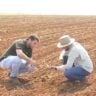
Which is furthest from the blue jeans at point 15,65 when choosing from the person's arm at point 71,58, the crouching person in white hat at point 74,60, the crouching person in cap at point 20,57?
the person's arm at point 71,58

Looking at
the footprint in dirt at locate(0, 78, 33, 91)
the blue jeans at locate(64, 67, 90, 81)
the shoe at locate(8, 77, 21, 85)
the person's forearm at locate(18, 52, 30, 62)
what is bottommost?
the footprint in dirt at locate(0, 78, 33, 91)

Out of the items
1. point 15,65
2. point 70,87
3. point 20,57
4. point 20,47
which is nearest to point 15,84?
point 15,65

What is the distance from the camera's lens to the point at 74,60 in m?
8.73

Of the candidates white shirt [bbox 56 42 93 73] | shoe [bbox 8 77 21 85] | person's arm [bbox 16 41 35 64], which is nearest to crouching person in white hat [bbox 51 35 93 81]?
white shirt [bbox 56 42 93 73]

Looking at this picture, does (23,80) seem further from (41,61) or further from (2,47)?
(2,47)

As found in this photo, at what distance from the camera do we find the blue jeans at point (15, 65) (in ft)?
29.6

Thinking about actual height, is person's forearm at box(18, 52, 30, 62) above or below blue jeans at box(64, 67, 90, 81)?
above

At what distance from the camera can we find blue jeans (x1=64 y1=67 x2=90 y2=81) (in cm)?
882

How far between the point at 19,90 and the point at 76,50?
1607 mm

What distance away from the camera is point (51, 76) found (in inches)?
386

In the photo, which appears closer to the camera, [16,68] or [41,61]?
[16,68]

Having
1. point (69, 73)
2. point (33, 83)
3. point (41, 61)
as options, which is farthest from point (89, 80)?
point (41, 61)

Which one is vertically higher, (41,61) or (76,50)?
(76,50)

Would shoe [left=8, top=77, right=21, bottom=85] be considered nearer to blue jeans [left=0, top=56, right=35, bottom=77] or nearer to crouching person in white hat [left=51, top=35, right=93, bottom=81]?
blue jeans [left=0, top=56, right=35, bottom=77]
